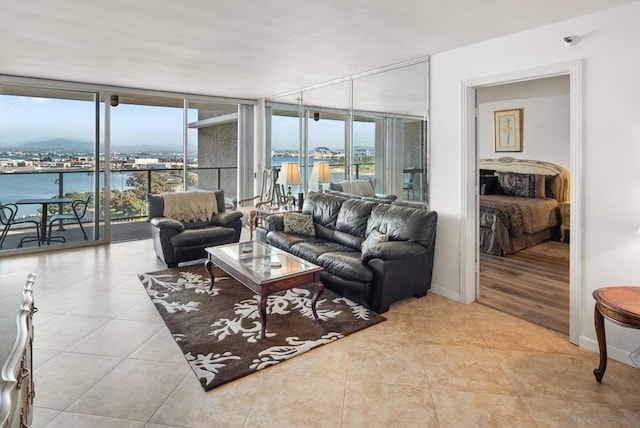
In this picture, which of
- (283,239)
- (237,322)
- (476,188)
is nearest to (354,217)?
(283,239)

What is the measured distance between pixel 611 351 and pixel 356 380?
1.89 meters

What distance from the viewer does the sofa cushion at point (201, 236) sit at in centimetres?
484

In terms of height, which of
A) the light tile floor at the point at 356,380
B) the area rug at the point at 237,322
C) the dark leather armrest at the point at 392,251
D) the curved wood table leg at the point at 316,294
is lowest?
the light tile floor at the point at 356,380

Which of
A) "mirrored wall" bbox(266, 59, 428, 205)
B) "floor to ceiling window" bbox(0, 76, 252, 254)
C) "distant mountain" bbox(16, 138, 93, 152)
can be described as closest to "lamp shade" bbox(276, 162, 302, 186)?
"mirrored wall" bbox(266, 59, 428, 205)

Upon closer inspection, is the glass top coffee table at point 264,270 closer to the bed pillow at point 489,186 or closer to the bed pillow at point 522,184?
the bed pillow at point 489,186

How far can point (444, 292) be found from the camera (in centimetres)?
399

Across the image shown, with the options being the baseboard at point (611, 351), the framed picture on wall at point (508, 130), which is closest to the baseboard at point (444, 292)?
the baseboard at point (611, 351)

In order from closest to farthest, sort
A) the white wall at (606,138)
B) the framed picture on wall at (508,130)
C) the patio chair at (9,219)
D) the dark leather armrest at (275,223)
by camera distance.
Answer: the white wall at (606,138) < the dark leather armrest at (275,223) < the patio chair at (9,219) < the framed picture on wall at (508,130)

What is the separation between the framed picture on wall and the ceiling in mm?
3935

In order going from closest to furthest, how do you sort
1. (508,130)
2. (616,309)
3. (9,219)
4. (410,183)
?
(616,309) < (410,183) < (9,219) < (508,130)

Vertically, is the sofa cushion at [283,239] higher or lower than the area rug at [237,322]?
higher

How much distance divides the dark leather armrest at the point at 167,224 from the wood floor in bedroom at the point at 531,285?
144 inches

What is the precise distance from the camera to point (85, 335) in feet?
9.93

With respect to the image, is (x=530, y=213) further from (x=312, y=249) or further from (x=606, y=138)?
(x=312, y=249)
